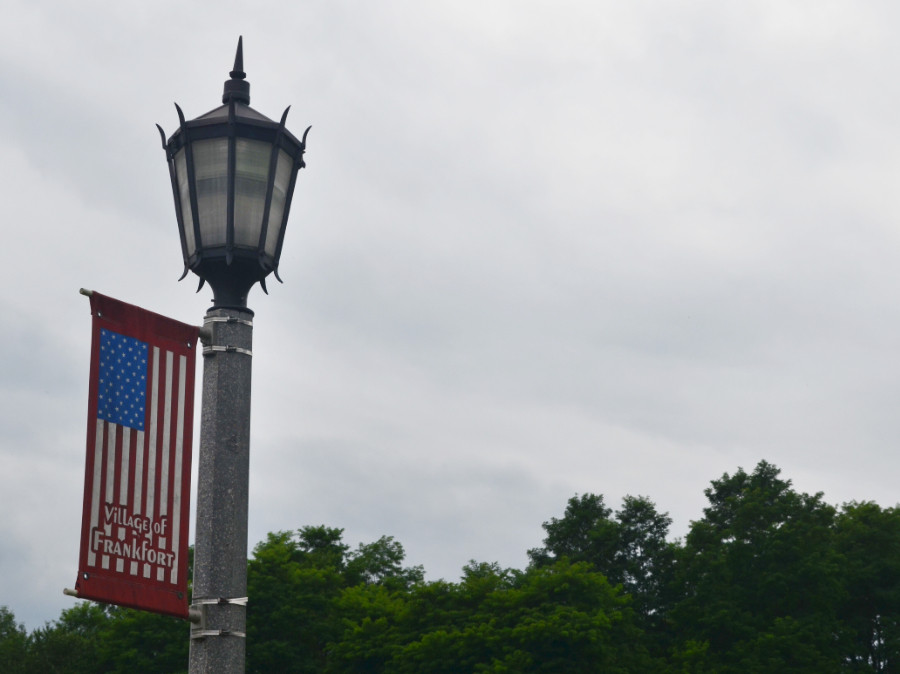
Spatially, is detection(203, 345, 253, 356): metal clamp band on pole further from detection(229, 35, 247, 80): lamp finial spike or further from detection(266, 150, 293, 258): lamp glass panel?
detection(229, 35, 247, 80): lamp finial spike

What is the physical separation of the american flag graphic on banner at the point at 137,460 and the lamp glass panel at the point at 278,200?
78 centimetres

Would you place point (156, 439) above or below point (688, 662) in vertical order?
below

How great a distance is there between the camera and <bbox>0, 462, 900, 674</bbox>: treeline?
6034 cm

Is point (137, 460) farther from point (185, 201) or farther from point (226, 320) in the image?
point (185, 201)

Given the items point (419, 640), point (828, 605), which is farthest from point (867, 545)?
point (419, 640)

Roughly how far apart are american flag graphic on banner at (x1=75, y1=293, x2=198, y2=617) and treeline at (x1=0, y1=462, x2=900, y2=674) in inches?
2020

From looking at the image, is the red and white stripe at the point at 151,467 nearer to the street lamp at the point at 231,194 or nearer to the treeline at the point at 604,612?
the street lamp at the point at 231,194

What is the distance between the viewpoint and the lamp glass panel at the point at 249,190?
24.2 feet

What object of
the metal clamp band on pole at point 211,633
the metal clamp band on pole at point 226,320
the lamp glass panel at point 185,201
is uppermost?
the lamp glass panel at point 185,201

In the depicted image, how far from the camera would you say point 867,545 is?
240 feet

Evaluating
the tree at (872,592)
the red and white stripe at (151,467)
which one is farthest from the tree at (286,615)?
the red and white stripe at (151,467)

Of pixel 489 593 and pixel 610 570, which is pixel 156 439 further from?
pixel 610 570

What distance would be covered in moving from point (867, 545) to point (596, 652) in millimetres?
22959

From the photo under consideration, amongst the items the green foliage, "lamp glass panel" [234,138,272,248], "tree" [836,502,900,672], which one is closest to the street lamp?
"lamp glass panel" [234,138,272,248]
